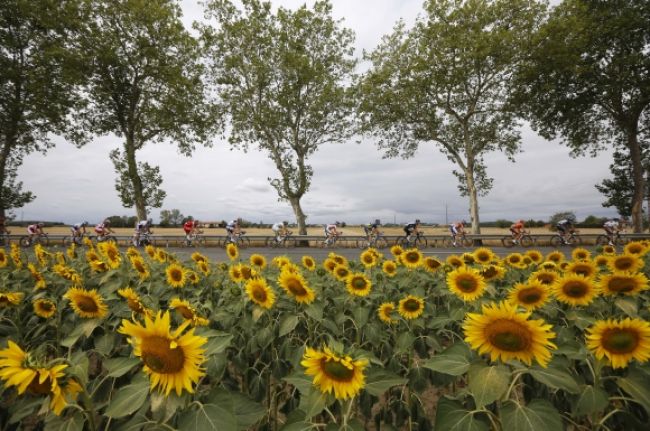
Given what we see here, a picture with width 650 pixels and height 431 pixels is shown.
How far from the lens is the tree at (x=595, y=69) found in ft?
55.6

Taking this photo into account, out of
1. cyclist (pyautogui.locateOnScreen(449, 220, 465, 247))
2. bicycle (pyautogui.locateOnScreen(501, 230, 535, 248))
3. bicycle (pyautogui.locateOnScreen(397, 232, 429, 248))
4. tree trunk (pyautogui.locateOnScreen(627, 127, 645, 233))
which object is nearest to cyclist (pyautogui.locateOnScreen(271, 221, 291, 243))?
bicycle (pyautogui.locateOnScreen(397, 232, 429, 248))

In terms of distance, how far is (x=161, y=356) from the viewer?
1062 mm

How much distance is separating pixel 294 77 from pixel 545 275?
21.6 meters

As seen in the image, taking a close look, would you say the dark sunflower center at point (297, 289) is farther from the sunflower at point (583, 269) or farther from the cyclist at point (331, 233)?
the cyclist at point (331, 233)

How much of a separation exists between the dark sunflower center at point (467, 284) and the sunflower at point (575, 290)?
1.71 feet

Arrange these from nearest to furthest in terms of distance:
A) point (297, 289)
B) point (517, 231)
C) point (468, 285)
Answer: point (297, 289) → point (468, 285) → point (517, 231)

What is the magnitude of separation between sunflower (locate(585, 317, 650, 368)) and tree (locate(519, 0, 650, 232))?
70.1 feet

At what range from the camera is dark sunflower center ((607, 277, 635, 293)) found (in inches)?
78.2

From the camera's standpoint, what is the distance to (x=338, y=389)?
48.2 inches

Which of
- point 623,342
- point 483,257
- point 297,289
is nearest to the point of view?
point 623,342

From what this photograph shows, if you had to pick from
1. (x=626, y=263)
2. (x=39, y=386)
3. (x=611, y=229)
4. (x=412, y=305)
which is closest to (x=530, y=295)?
(x=412, y=305)

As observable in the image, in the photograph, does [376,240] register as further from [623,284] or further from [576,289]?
[623,284]

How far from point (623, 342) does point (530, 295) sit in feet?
2.12

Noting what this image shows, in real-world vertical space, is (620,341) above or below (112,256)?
below
